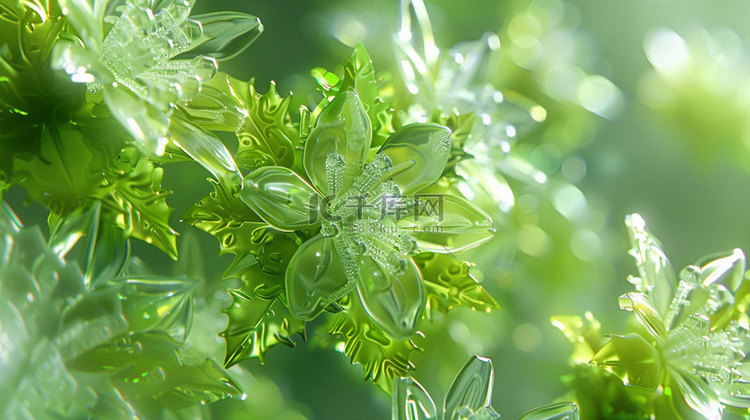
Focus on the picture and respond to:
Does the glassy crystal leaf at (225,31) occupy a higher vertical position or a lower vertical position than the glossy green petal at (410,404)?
higher

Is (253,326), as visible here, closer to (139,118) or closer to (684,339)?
(139,118)

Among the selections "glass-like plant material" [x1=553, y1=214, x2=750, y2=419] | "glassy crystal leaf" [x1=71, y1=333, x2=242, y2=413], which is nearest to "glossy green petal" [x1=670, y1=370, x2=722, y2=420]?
"glass-like plant material" [x1=553, y1=214, x2=750, y2=419]

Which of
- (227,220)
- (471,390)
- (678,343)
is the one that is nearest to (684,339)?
(678,343)

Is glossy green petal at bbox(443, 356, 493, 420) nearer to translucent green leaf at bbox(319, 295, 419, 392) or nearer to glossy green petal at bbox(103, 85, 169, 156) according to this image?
translucent green leaf at bbox(319, 295, 419, 392)

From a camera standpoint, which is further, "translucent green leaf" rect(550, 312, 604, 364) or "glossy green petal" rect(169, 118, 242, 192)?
"translucent green leaf" rect(550, 312, 604, 364)

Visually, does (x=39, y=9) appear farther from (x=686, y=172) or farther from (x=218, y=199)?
(x=686, y=172)

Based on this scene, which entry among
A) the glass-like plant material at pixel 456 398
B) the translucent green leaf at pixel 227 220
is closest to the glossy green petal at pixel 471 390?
the glass-like plant material at pixel 456 398

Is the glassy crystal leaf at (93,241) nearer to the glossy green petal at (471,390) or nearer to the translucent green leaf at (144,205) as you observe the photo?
the translucent green leaf at (144,205)
